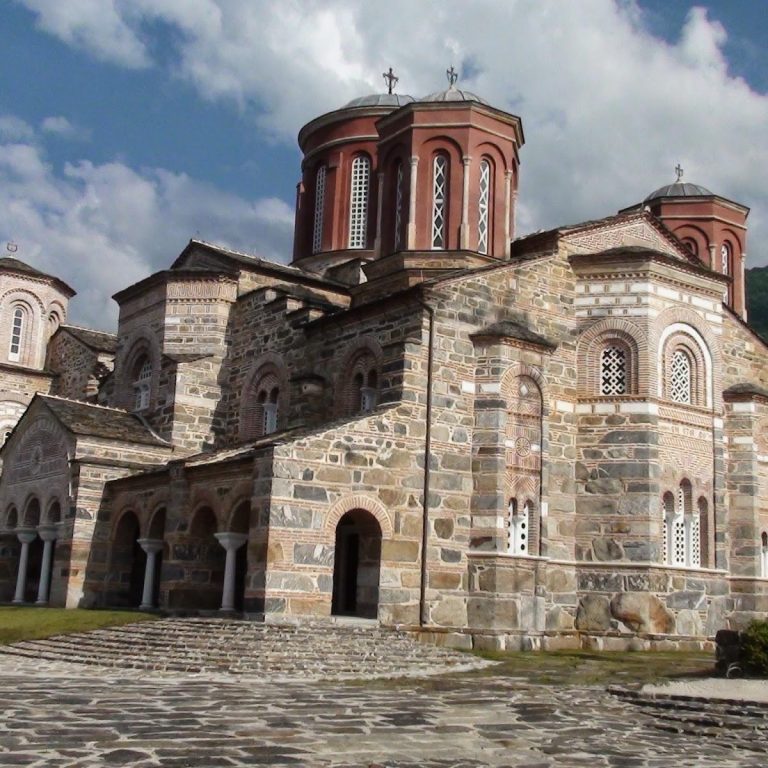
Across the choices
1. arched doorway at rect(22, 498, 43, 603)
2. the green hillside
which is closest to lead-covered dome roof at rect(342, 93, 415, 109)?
arched doorway at rect(22, 498, 43, 603)

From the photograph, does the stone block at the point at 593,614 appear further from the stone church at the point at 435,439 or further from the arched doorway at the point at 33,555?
the arched doorway at the point at 33,555

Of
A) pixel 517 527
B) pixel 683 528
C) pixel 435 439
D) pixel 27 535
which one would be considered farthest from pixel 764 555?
pixel 27 535

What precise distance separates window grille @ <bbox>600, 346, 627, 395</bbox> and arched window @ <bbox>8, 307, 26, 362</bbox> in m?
19.7

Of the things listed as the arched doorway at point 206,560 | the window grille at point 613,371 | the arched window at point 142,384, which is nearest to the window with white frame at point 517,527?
the window grille at point 613,371

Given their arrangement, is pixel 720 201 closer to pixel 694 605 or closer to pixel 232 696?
pixel 694 605

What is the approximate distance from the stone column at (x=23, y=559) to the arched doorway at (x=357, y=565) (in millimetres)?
8212

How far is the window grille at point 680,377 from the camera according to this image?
19.8 metres

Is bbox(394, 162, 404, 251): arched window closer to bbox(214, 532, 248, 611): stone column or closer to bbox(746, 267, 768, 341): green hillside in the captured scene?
bbox(214, 532, 248, 611): stone column

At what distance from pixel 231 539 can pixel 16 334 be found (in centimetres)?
1766

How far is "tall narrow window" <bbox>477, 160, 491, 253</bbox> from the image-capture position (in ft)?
72.3

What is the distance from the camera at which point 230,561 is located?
17.2 meters

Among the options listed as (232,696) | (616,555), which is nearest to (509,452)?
(616,555)

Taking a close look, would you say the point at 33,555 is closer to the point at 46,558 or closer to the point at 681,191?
the point at 46,558

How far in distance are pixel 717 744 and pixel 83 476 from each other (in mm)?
15442
